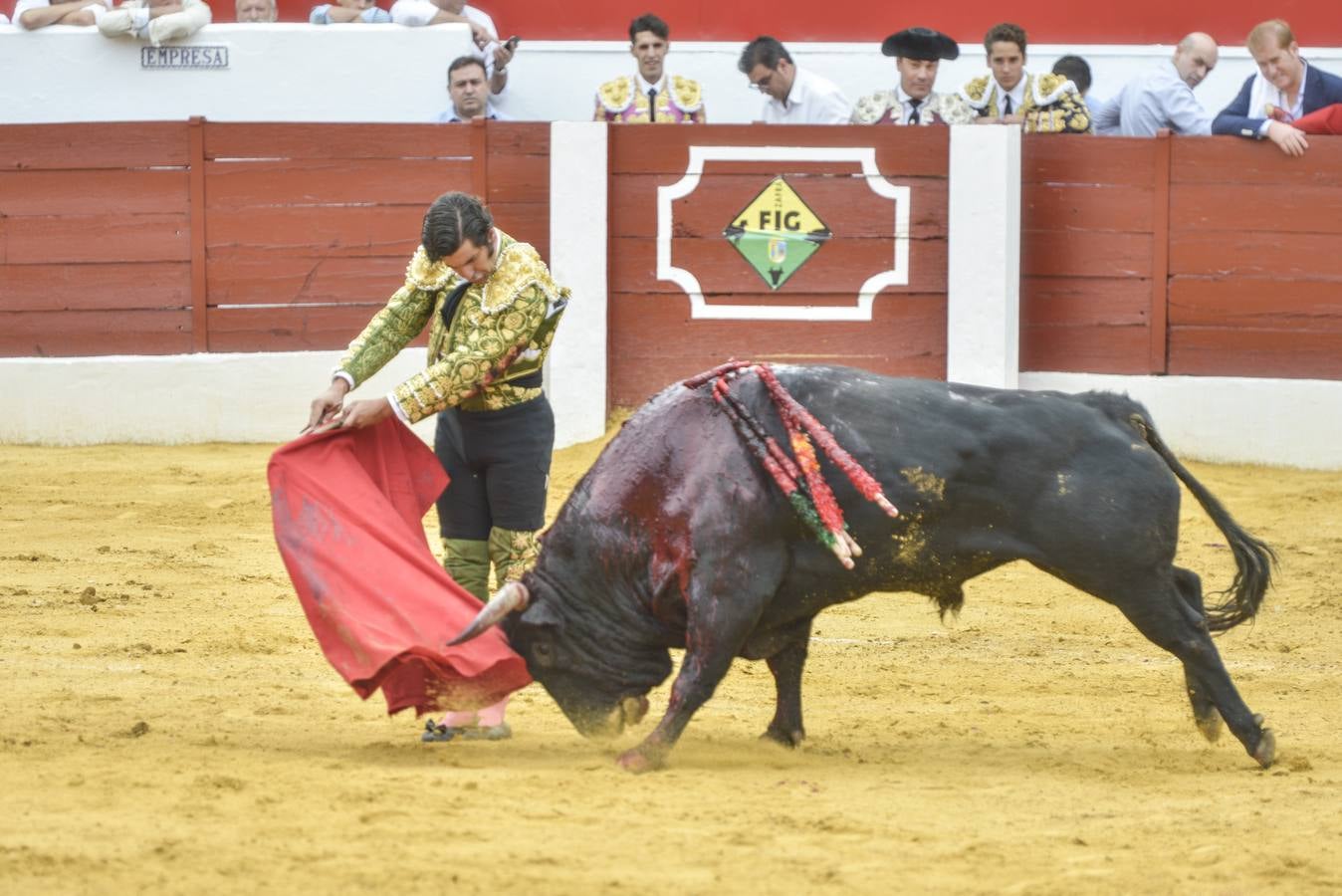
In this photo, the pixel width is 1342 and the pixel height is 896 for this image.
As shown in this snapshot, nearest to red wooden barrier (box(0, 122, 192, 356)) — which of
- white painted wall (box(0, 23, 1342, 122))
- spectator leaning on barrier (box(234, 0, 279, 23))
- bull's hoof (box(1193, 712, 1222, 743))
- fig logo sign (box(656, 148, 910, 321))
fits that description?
white painted wall (box(0, 23, 1342, 122))

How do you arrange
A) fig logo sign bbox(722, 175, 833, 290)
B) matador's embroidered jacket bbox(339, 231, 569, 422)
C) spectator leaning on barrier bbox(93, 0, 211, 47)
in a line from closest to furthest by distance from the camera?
matador's embroidered jacket bbox(339, 231, 569, 422), fig logo sign bbox(722, 175, 833, 290), spectator leaning on barrier bbox(93, 0, 211, 47)

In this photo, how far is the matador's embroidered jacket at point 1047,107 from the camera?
29.3 feet

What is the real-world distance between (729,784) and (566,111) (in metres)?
6.72

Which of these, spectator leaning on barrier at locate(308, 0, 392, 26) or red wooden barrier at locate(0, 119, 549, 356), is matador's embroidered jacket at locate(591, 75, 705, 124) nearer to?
red wooden barrier at locate(0, 119, 549, 356)

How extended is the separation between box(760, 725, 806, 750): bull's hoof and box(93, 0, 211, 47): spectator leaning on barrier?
638cm

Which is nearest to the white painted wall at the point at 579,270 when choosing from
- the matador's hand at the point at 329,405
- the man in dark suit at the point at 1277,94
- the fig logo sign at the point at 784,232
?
the fig logo sign at the point at 784,232

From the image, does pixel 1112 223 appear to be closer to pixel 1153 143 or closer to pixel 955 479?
pixel 1153 143

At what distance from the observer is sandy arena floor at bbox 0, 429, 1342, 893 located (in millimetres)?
3414

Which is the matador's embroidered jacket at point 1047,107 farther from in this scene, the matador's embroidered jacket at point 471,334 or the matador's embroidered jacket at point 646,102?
the matador's embroidered jacket at point 471,334

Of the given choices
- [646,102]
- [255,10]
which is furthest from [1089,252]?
[255,10]

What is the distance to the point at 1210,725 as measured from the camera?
176 inches

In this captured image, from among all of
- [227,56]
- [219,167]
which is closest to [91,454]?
[219,167]

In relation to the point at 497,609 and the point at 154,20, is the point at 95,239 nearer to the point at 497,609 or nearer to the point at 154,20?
the point at 154,20

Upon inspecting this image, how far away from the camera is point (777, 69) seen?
8875 mm
